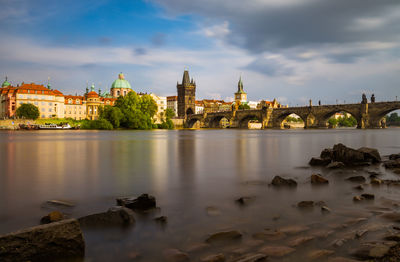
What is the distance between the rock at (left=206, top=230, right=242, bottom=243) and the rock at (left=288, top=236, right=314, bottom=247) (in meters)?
0.66

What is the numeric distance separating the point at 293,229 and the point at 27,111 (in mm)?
89955

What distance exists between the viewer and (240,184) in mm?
7789

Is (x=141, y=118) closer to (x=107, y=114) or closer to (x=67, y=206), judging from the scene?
(x=107, y=114)

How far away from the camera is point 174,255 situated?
346cm

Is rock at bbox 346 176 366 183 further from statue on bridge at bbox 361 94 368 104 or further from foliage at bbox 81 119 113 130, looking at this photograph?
statue on bridge at bbox 361 94 368 104

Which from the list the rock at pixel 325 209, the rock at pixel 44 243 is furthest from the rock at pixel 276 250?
the rock at pixel 44 243

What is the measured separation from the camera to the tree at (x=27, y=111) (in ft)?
263

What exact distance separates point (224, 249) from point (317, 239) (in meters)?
1.26

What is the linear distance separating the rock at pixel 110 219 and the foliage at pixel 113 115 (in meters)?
57.7

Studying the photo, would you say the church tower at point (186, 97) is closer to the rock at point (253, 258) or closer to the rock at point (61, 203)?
the rock at point (61, 203)

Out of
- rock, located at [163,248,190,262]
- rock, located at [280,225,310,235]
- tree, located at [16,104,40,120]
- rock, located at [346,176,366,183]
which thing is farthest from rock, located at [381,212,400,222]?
tree, located at [16,104,40,120]

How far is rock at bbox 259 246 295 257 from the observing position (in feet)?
11.4

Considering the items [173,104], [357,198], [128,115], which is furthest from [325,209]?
[173,104]

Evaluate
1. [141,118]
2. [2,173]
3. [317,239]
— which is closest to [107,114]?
[141,118]
